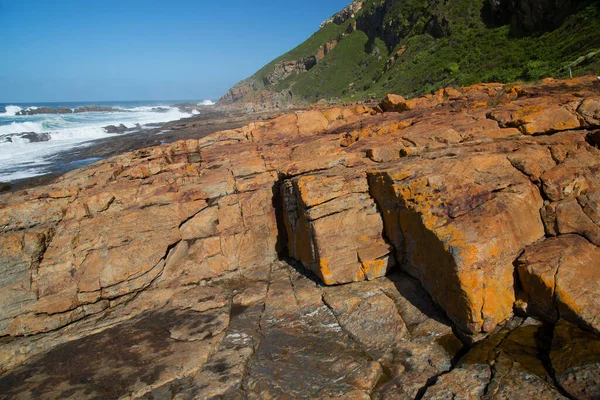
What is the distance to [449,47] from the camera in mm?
57406

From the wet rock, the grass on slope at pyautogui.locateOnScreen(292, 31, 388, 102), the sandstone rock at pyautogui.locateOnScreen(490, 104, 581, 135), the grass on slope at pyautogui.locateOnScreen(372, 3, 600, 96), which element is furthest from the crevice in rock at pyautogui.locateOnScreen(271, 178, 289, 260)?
the grass on slope at pyautogui.locateOnScreen(292, 31, 388, 102)

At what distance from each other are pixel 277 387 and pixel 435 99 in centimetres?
1617

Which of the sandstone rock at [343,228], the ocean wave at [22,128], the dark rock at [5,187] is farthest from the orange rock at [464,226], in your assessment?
the ocean wave at [22,128]

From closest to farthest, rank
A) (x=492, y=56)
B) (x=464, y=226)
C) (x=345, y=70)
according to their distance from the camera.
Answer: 1. (x=464, y=226)
2. (x=492, y=56)
3. (x=345, y=70)

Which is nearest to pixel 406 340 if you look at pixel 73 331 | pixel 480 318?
pixel 480 318

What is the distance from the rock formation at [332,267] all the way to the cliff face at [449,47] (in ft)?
65.7

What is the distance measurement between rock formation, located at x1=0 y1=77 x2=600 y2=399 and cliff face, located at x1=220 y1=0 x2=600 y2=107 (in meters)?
20.0

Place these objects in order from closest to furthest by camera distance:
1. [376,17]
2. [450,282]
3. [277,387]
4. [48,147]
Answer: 1. [277,387]
2. [450,282]
3. [48,147]
4. [376,17]

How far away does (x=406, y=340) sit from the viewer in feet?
24.2

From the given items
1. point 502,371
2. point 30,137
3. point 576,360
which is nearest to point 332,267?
point 502,371

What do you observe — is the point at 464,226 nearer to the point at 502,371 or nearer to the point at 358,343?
the point at 502,371

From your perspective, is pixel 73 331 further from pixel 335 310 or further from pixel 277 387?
pixel 335 310

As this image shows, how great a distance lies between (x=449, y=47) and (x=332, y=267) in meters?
60.1

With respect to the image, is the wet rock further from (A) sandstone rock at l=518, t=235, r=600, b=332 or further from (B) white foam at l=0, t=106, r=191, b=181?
(B) white foam at l=0, t=106, r=191, b=181
